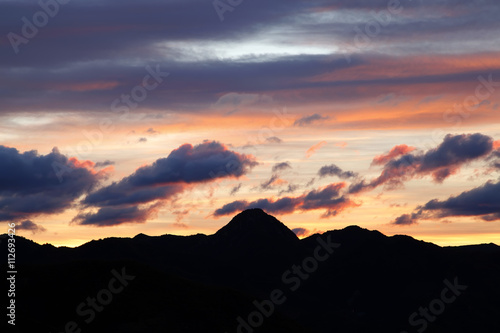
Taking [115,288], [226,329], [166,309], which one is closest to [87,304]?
[115,288]

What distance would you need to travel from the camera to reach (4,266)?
17825 centimetres

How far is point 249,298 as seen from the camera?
168m

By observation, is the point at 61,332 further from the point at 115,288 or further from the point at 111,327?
the point at 115,288

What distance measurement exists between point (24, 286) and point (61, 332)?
1101 inches

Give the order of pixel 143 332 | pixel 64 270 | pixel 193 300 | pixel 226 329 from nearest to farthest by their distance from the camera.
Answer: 1. pixel 143 332
2. pixel 226 329
3. pixel 193 300
4. pixel 64 270

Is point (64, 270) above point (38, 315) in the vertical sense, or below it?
above

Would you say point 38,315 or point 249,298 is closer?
point 38,315

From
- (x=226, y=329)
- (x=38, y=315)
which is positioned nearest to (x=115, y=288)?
(x=38, y=315)

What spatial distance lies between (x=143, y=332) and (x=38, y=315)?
97.4 ft

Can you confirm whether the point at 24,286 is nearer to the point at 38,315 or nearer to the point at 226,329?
the point at 38,315

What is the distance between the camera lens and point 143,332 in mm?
138625

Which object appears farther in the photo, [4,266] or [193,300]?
[4,266]

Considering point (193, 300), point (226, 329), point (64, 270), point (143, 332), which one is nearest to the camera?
point (143, 332)

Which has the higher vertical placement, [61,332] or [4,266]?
[4,266]
